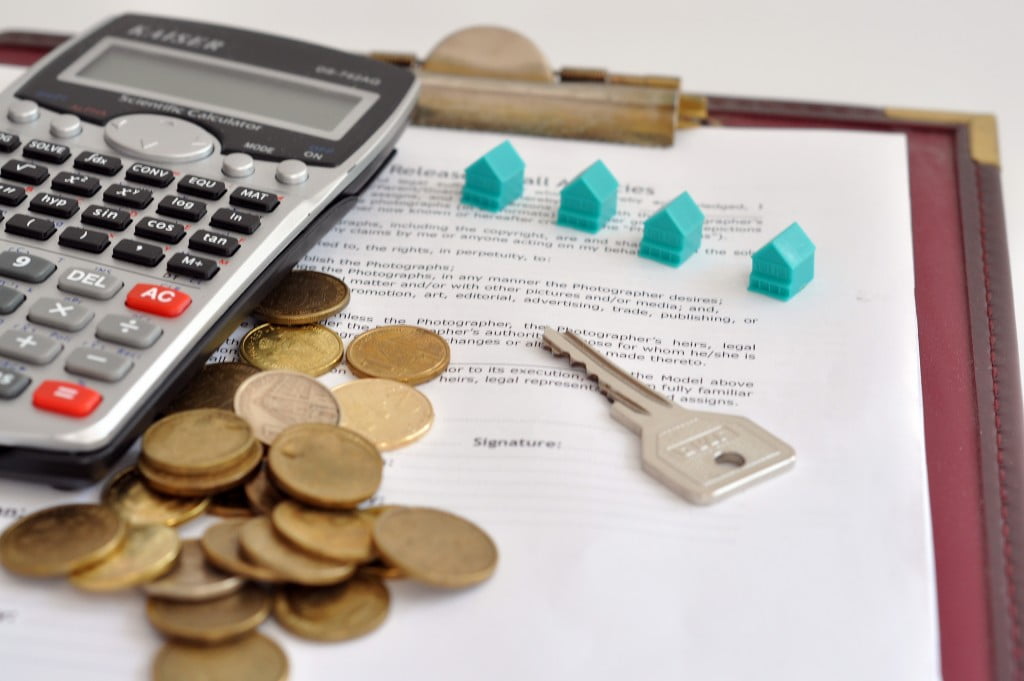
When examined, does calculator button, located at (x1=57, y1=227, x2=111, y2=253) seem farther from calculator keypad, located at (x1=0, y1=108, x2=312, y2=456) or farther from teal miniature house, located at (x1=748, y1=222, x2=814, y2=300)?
teal miniature house, located at (x1=748, y1=222, x2=814, y2=300)

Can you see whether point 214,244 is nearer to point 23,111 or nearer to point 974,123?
point 23,111

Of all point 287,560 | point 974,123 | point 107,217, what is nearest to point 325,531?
point 287,560

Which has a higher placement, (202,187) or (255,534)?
(202,187)

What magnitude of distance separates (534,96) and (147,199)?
290mm

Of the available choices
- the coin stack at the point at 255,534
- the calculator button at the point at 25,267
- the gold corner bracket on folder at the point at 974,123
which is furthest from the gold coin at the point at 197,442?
the gold corner bracket on folder at the point at 974,123

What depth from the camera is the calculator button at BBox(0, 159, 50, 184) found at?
2.04 ft

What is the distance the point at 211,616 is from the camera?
0.44 m

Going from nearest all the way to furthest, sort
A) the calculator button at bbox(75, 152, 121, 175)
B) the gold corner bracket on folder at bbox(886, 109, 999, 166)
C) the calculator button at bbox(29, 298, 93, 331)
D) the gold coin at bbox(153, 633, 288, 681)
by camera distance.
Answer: the gold coin at bbox(153, 633, 288, 681) < the calculator button at bbox(29, 298, 93, 331) < the calculator button at bbox(75, 152, 121, 175) < the gold corner bracket on folder at bbox(886, 109, 999, 166)

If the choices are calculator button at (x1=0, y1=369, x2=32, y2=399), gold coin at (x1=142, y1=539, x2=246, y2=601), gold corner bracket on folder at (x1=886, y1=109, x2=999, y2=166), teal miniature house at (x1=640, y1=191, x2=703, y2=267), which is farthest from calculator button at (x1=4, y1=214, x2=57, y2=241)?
gold corner bracket on folder at (x1=886, y1=109, x2=999, y2=166)

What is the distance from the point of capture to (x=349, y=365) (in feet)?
1.93

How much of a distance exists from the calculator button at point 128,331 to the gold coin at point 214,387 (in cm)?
3

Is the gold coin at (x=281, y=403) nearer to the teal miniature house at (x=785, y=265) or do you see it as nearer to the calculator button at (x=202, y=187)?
the calculator button at (x=202, y=187)

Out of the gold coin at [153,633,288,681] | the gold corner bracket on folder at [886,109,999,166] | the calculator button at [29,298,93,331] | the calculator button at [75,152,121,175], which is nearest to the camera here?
the gold coin at [153,633,288,681]

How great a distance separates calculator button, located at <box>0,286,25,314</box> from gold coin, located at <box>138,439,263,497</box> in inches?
4.2
